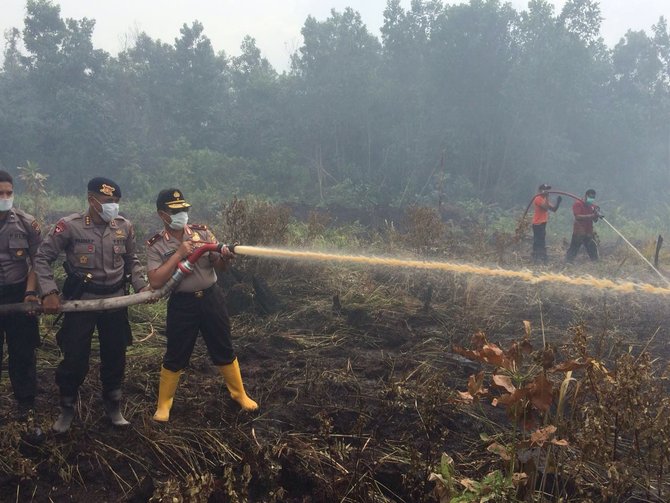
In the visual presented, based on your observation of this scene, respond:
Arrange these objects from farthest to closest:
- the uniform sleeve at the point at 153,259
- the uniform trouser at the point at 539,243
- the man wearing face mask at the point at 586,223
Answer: the uniform trouser at the point at 539,243
the man wearing face mask at the point at 586,223
the uniform sleeve at the point at 153,259

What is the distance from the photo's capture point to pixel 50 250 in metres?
3.58

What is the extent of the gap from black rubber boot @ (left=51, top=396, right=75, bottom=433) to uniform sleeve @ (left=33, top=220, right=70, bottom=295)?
775 millimetres

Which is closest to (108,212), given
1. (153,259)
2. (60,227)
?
(60,227)

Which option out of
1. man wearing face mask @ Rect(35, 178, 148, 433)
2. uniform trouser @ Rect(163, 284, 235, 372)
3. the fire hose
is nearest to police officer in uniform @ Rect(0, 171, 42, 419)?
the fire hose

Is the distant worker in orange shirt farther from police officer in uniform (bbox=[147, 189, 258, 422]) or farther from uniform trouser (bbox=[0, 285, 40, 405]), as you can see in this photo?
uniform trouser (bbox=[0, 285, 40, 405])

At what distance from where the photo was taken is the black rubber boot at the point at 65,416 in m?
3.54

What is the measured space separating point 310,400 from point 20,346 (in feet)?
7.03

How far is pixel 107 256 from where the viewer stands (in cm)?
365

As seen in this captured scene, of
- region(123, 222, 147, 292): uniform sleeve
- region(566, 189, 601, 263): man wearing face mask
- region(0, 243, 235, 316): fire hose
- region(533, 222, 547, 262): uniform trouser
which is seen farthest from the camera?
region(533, 222, 547, 262): uniform trouser

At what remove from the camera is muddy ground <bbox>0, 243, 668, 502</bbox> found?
304cm

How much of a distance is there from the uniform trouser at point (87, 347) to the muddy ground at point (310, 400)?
0.33 m

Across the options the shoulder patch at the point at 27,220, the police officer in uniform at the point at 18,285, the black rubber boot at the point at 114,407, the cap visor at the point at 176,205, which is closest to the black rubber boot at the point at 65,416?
the black rubber boot at the point at 114,407

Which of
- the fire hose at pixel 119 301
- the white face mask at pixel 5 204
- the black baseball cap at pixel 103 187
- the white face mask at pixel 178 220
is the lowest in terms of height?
the fire hose at pixel 119 301

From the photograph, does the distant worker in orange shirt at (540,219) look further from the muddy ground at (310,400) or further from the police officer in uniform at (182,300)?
the police officer in uniform at (182,300)
